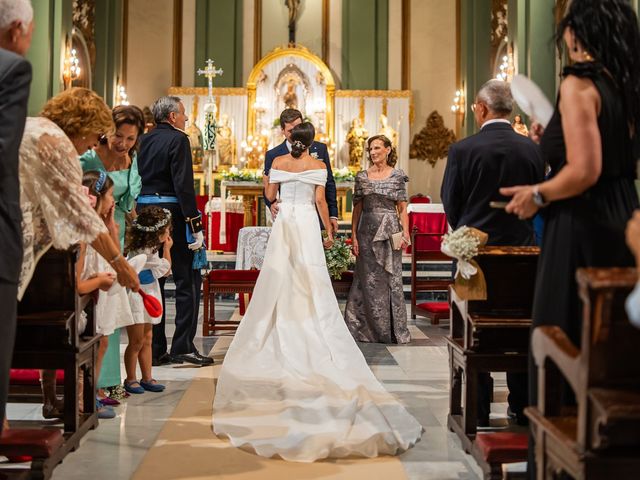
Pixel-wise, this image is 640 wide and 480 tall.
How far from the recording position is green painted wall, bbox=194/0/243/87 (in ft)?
61.2

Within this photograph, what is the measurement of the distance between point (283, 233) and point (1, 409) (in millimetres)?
3740

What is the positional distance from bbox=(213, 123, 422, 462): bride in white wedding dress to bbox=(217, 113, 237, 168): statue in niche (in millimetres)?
11503

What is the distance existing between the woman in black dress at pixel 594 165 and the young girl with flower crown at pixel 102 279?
85.6 inches

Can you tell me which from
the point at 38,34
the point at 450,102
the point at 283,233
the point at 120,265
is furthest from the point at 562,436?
the point at 450,102

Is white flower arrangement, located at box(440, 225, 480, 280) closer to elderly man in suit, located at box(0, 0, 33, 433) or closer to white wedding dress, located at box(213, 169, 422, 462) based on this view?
white wedding dress, located at box(213, 169, 422, 462)

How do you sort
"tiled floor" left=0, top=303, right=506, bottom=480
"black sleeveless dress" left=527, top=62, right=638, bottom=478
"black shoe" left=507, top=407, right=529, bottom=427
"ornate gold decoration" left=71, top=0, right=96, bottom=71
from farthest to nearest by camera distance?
"ornate gold decoration" left=71, top=0, right=96, bottom=71 < "black shoe" left=507, top=407, right=529, bottom=427 < "tiled floor" left=0, top=303, right=506, bottom=480 < "black sleeveless dress" left=527, top=62, right=638, bottom=478

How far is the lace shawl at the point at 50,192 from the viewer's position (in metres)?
2.97

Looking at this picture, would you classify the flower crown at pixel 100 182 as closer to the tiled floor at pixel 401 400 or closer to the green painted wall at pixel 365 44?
the tiled floor at pixel 401 400

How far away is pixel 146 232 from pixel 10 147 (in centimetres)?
274

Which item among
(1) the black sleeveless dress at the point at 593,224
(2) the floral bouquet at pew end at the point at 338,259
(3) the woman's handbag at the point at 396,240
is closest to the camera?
(1) the black sleeveless dress at the point at 593,224

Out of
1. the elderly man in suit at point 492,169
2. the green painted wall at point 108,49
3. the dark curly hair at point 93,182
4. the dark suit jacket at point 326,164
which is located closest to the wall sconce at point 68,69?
the green painted wall at point 108,49

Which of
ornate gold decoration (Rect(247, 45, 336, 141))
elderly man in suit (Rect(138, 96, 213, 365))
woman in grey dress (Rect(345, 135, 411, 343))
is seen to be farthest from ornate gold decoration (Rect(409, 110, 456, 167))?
elderly man in suit (Rect(138, 96, 213, 365))

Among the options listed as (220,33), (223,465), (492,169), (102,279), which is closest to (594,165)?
(492,169)

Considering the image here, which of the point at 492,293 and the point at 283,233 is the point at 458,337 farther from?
the point at 283,233
